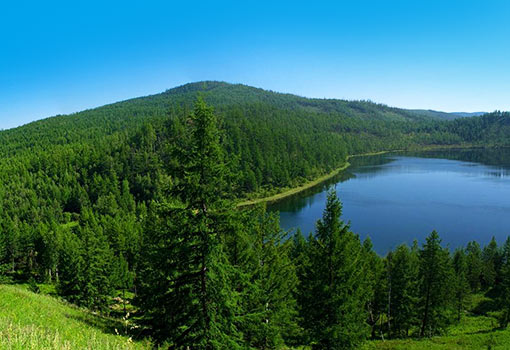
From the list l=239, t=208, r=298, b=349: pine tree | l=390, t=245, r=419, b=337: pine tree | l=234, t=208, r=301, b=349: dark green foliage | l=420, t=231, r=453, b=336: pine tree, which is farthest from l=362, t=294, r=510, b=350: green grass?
l=234, t=208, r=301, b=349: dark green foliage

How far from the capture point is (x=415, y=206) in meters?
91.4

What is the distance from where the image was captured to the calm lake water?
6969 cm

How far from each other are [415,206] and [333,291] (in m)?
85.8

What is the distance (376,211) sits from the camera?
8738 cm

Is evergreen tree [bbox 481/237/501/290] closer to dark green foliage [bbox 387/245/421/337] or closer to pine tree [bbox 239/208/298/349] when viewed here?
dark green foliage [bbox 387/245/421/337]

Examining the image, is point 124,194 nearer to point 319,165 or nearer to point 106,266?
point 106,266

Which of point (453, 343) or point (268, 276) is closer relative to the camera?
point (268, 276)

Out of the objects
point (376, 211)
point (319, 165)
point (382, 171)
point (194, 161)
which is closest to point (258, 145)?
point (319, 165)

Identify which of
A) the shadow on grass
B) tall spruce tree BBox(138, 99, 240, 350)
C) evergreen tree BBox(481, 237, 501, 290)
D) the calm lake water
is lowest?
evergreen tree BBox(481, 237, 501, 290)

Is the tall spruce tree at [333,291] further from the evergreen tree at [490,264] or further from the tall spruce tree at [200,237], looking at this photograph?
the evergreen tree at [490,264]

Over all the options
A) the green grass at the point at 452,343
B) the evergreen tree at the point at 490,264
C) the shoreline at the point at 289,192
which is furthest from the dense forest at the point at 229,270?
the shoreline at the point at 289,192

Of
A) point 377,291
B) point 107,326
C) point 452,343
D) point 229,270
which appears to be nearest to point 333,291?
point 229,270

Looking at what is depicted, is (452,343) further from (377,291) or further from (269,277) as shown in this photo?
(269,277)

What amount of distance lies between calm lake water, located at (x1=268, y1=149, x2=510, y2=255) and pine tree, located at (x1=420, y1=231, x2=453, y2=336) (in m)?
27.1
